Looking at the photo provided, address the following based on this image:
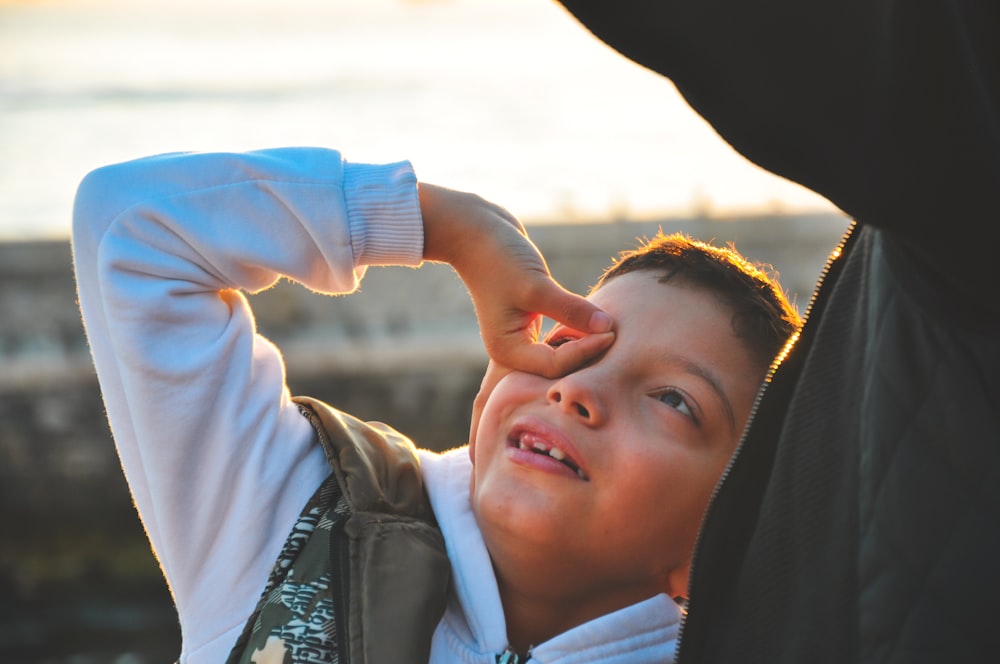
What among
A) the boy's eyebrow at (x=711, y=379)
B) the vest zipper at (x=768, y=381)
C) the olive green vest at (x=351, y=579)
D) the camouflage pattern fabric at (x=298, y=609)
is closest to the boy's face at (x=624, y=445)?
the boy's eyebrow at (x=711, y=379)

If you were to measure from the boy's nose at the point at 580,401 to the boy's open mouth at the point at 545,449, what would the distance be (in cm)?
5

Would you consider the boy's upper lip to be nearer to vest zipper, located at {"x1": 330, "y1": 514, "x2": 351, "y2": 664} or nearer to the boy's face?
the boy's face

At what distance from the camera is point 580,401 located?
1381 mm

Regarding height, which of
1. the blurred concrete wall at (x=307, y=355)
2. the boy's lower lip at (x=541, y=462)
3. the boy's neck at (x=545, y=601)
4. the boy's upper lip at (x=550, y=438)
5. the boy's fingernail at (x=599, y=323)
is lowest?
the blurred concrete wall at (x=307, y=355)

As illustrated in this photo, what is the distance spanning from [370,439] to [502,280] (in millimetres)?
315

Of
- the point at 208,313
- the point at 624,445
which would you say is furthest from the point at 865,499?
the point at 208,313

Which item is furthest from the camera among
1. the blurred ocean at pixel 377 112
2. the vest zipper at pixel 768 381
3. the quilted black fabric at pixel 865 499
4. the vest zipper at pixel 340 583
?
the blurred ocean at pixel 377 112

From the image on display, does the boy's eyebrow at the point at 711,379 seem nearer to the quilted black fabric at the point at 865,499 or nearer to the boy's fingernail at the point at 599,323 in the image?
the boy's fingernail at the point at 599,323

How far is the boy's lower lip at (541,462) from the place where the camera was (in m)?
1.37

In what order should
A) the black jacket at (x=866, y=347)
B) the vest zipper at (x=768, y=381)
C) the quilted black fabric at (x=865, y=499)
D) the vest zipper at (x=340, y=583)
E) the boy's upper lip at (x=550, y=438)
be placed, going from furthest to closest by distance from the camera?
the boy's upper lip at (x=550, y=438), the vest zipper at (x=340, y=583), the vest zipper at (x=768, y=381), the quilted black fabric at (x=865, y=499), the black jacket at (x=866, y=347)

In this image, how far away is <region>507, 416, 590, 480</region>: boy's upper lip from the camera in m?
1.37

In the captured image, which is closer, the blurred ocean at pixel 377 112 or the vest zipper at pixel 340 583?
the vest zipper at pixel 340 583

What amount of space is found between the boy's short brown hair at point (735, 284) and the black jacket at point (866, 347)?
50cm

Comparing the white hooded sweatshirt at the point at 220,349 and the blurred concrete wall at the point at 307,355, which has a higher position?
the white hooded sweatshirt at the point at 220,349
